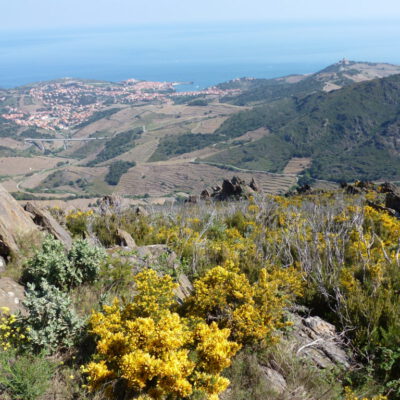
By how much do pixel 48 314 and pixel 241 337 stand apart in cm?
217

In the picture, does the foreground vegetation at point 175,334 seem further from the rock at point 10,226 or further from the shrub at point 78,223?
the shrub at point 78,223

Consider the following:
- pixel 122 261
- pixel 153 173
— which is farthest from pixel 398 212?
pixel 153 173

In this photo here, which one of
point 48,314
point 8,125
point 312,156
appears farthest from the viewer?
point 8,125

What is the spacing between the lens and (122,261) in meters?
6.06

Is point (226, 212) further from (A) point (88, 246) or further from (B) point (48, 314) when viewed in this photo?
(B) point (48, 314)

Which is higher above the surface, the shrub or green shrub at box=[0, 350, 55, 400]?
green shrub at box=[0, 350, 55, 400]

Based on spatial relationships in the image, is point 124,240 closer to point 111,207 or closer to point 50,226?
point 50,226

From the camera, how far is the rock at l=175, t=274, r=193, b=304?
4910mm

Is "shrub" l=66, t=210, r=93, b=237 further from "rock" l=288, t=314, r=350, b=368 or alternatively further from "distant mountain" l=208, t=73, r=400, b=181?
"distant mountain" l=208, t=73, r=400, b=181

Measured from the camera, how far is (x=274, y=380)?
3559 millimetres

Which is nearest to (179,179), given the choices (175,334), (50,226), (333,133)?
(333,133)

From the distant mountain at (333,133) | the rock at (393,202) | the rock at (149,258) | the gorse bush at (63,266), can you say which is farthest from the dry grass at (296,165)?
the gorse bush at (63,266)

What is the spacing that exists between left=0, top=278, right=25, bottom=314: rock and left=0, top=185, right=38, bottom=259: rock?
1040mm

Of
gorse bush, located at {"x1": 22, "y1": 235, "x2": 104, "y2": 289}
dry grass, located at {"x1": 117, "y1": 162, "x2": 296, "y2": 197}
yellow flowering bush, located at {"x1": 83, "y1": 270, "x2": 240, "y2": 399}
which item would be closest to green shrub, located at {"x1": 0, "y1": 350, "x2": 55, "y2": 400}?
yellow flowering bush, located at {"x1": 83, "y1": 270, "x2": 240, "y2": 399}
